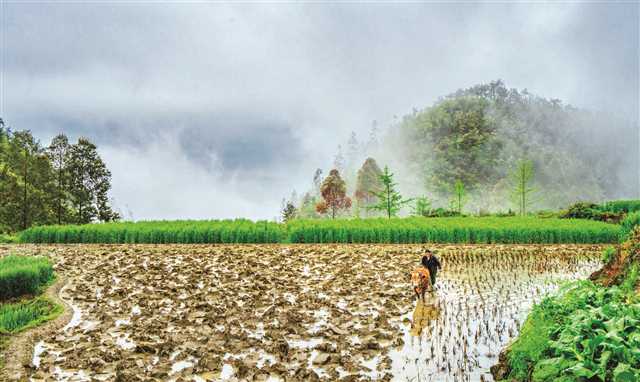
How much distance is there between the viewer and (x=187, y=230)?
2412cm

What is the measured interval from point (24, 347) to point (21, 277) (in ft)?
15.5

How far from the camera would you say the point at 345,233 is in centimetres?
2352

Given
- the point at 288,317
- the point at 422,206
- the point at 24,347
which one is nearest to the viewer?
the point at 24,347

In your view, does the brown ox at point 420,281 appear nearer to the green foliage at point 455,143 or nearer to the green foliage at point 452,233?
the green foliage at point 452,233

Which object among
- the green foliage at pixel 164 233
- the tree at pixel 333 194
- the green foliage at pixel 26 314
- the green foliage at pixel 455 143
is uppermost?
the green foliage at pixel 455 143

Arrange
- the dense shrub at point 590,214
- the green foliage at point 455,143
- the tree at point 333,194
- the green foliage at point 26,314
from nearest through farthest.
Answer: the green foliage at point 26,314 < the dense shrub at point 590,214 < the tree at point 333,194 < the green foliage at point 455,143

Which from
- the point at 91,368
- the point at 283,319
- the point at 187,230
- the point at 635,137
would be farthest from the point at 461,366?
the point at 635,137

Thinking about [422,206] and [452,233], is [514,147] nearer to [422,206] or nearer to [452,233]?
[422,206]

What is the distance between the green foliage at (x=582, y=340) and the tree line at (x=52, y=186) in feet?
119

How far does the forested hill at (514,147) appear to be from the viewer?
74.1m

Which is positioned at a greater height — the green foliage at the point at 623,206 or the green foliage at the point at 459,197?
the green foliage at the point at 459,197

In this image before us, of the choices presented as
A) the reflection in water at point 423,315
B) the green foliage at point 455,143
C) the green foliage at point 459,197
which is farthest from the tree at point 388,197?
the green foliage at point 455,143

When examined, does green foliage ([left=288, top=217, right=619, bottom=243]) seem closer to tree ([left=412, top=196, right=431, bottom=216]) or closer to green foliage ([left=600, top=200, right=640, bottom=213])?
tree ([left=412, top=196, right=431, bottom=216])

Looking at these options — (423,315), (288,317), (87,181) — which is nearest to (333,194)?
(87,181)
